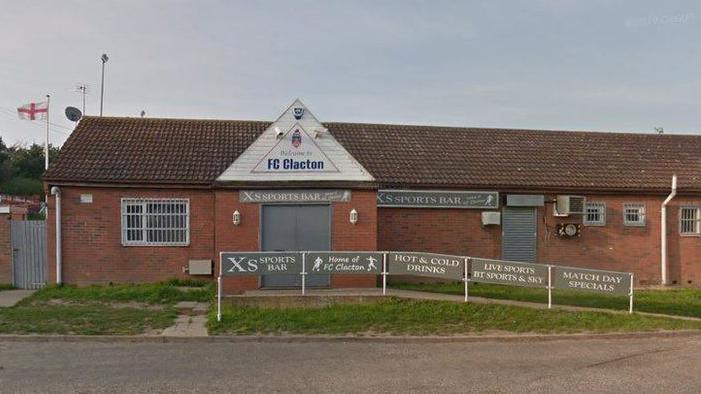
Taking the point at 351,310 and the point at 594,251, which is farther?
the point at 594,251

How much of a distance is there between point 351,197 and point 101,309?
5931 millimetres

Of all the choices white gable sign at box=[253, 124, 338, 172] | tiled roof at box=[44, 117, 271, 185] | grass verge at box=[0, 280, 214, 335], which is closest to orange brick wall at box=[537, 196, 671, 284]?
white gable sign at box=[253, 124, 338, 172]

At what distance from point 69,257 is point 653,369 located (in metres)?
13.7

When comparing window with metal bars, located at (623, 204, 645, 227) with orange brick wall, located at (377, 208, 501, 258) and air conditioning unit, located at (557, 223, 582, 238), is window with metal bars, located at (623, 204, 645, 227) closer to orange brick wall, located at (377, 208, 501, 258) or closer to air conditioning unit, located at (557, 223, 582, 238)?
air conditioning unit, located at (557, 223, 582, 238)

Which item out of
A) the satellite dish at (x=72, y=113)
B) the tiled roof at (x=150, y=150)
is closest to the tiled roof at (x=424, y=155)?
the tiled roof at (x=150, y=150)

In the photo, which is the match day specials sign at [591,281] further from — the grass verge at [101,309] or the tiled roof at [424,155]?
the grass verge at [101,309]

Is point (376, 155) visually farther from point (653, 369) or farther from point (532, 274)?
point (653, 369)

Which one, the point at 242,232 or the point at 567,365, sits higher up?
the point at 242,232

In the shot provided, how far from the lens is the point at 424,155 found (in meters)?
18.4

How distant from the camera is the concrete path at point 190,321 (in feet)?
34.2

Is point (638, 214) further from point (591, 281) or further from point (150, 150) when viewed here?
point (150, 150)

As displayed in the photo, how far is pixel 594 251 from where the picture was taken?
17781mm

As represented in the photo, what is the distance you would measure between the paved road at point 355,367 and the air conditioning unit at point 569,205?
23.1 feet

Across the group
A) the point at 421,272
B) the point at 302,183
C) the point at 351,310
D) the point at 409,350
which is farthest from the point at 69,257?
the point at 409,350
